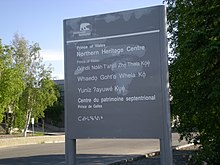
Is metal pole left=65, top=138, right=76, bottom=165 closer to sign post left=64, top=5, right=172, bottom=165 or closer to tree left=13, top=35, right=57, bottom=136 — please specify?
sign post left=64, top=5, right=172, bottom=165

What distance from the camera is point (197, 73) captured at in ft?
33.6

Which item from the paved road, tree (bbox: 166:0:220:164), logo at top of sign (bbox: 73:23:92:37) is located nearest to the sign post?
logo at top of sign (bbox: 73:23:92:37)

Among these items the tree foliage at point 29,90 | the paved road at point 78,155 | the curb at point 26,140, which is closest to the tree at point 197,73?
the paved road at point 78,155

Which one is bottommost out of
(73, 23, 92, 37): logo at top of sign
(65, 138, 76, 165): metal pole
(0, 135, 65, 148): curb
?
(0, 135, 65, 148): curb

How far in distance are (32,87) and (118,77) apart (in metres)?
33.2

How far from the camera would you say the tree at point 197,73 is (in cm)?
798

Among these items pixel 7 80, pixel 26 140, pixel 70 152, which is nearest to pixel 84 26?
pixel 70 152

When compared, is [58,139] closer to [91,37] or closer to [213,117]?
[213,117]

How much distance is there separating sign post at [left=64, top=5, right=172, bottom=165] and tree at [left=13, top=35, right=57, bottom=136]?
32.1m

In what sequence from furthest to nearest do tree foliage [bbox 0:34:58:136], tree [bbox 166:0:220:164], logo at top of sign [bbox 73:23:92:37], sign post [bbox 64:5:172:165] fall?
tree foliage [bbox 0:34:58:136]
tree [bbox 166:0:220:164]
logo at top of sign [bbox 73:23:92:37]
sign post [bbox 64:5:172:165]

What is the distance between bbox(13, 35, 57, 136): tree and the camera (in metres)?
38.9

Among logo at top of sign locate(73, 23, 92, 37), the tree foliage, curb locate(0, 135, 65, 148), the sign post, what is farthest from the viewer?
the tree foliage

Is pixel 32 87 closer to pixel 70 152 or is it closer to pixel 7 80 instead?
pixel 7 80

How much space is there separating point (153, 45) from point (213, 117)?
15.3ft
